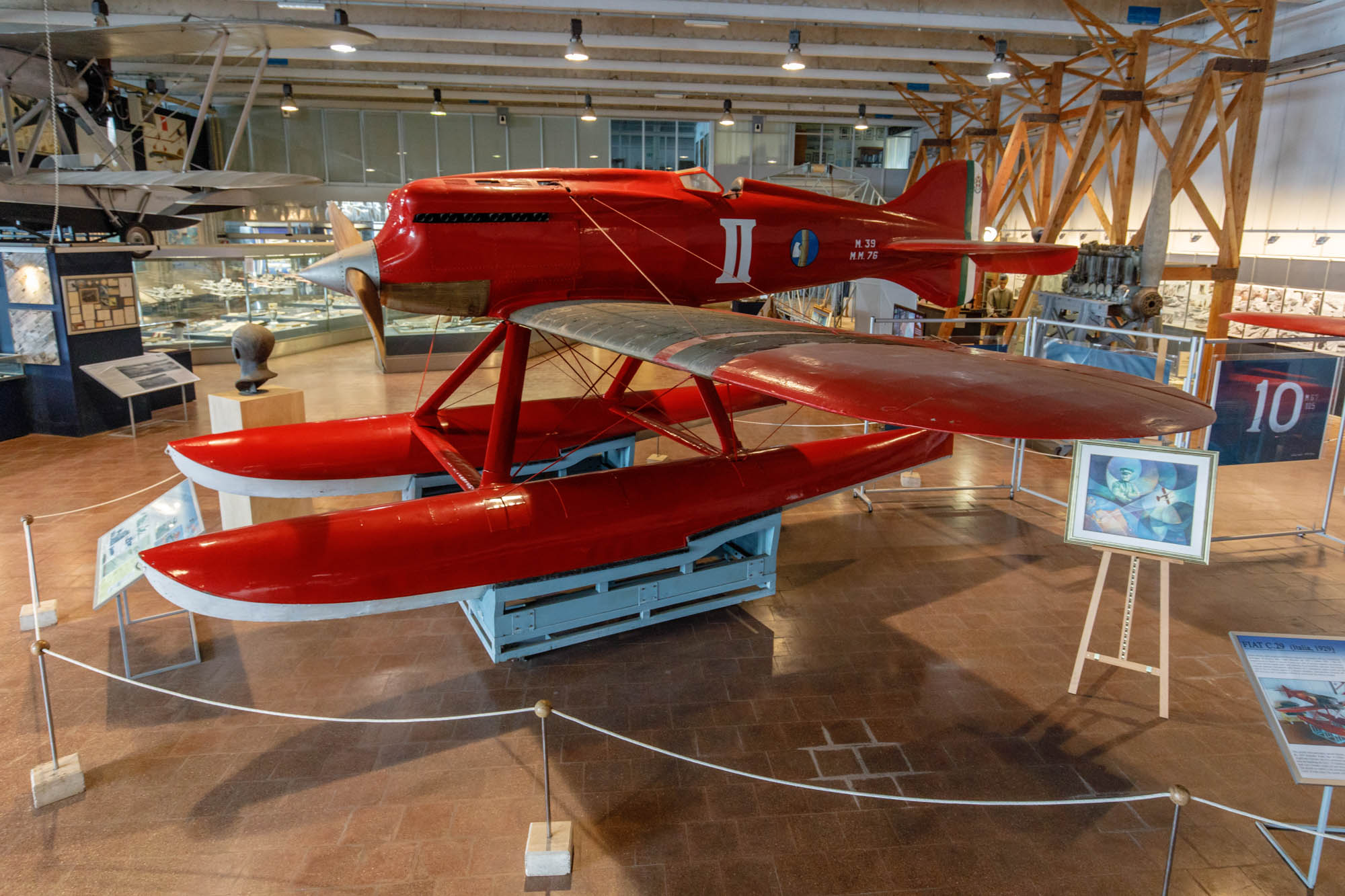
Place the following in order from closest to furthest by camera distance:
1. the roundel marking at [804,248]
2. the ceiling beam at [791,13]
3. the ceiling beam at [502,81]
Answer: the roundel marking at [804,248] → the ceiling beam at [791,13] → the ceiling beam at [502,81]

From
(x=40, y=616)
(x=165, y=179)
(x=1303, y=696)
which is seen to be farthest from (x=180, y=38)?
(x=1303, y=696)

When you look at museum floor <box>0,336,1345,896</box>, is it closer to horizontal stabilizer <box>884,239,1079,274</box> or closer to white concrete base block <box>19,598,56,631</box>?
white concrete base block <box>19,598,56,631</box>

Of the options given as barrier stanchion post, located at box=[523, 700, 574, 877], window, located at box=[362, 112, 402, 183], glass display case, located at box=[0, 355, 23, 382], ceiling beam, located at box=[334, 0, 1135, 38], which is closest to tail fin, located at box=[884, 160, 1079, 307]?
ceiling beam, located at box=[334, 0, 1135, 38]

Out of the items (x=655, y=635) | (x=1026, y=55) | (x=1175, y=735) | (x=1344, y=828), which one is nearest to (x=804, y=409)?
(x=655, y=635)

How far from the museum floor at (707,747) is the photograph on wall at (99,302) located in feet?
15.1

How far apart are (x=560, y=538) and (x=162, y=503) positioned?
239cm

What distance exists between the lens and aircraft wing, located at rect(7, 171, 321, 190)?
1066 centimetres

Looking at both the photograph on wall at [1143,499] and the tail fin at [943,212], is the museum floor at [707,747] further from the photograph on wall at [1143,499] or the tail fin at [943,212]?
the tail fin at [943,212]

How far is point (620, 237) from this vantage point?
557 cm

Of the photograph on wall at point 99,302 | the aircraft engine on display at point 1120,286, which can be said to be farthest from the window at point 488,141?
the aircraft engine on display at point 1120,286

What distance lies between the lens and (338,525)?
14.0 ft

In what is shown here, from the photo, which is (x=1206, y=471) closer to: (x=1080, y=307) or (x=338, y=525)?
(x=338, y=525)

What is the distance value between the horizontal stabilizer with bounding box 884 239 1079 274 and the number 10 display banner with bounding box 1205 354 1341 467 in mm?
1648

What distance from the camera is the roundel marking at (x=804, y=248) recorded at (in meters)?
6.38
